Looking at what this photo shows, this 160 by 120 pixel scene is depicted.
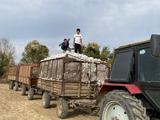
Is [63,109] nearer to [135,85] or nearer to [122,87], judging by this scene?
[122,87]

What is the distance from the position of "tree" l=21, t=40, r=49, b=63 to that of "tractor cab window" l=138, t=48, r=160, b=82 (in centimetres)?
3619

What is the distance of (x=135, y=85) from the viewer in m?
7.43

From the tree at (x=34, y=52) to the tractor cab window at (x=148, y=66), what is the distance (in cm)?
3619

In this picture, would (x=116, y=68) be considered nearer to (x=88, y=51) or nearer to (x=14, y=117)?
(x=14, y=117)

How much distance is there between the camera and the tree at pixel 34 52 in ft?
143

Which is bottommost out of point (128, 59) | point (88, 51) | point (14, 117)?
point (14, 117)

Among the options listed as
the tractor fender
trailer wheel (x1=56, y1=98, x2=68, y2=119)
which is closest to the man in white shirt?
trailer wheel (x1=56, y1=98, x2=68, y2=119)

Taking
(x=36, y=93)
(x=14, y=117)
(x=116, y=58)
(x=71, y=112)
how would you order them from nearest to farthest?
Result: (x=116, y=58), (x=14, y=117), (x=71, y=112), (x=36, y=93)

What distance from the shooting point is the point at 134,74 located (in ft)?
24.6

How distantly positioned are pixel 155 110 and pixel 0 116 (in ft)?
24.7

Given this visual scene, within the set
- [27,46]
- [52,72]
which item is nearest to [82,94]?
[52,72]

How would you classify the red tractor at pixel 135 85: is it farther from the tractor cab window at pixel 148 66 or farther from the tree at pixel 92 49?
the tree at pixel 92 49

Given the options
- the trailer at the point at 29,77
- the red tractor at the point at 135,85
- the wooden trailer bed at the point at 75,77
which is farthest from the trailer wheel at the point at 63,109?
the trailer at the point at 29,77

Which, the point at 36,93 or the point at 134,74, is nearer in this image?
the point at 134,74
